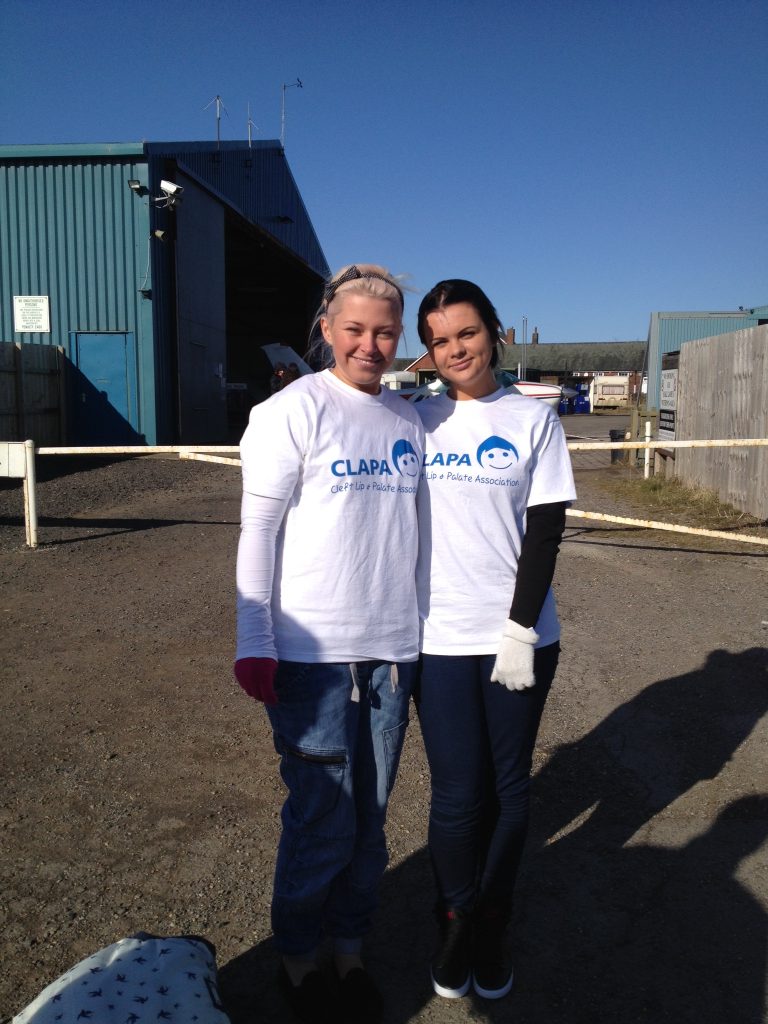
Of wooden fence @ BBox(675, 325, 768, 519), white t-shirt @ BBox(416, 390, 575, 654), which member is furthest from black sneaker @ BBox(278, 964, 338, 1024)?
wooden fence @ BBox(675, 325, 768, 519)

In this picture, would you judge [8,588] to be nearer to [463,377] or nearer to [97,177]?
[463,377]

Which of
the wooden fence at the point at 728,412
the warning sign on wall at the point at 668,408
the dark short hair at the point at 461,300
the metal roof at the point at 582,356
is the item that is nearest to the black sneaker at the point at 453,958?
A: the dark short hair at the point at 461,300

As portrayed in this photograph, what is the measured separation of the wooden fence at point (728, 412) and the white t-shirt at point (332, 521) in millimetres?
8409

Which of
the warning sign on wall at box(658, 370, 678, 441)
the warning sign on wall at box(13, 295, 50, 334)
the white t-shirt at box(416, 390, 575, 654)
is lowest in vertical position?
the white t-shirt at box(416, 390, 575, 654)

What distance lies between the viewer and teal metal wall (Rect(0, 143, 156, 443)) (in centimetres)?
1722

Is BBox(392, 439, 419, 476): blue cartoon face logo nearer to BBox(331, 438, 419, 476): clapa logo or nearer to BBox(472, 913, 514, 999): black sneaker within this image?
BBox(331, 438, 419, 476): clapa logo

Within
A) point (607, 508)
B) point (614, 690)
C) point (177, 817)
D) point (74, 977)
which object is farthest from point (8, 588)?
point (607, 508)

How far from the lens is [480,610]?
2.25 meters

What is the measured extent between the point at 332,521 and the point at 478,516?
0.42 meters

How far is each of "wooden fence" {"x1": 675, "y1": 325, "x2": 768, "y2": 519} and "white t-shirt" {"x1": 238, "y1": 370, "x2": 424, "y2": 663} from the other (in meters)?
8.41

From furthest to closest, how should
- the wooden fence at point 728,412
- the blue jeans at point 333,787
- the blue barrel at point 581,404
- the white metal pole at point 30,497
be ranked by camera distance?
the blue barrel at point 581,404 → the wooden fence at point 728,412 → the white metal pole at point 30,497 → the blue jeans at point 333,787

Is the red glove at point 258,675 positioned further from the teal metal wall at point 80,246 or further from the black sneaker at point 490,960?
the teal metal wall at point 80,246

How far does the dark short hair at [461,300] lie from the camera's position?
233 centimetres

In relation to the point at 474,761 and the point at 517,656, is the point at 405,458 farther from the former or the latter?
the point at 474,761
